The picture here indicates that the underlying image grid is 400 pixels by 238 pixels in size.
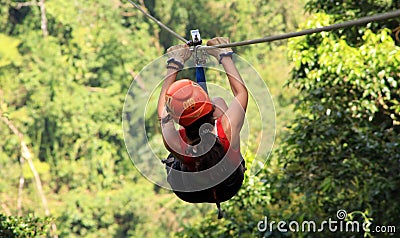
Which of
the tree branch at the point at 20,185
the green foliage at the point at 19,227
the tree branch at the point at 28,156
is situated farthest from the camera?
the tree branch at the point at 28,156

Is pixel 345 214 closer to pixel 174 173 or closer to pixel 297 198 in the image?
pixel 297 198

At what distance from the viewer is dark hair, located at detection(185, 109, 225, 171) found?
10.3ft

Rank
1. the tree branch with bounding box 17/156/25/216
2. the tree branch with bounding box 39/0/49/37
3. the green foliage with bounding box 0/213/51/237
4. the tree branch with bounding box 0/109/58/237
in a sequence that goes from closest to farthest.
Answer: the green foliage with bounding box 0/213/51/237
the tree branch with bounding box 17/156/25/216
the tree branch with bounding box 0/109/58/237
the tree branch with bounding box 39/0/49/37

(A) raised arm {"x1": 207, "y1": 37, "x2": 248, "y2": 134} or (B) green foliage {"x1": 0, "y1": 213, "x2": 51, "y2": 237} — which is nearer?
(A) raised arm {"x1": 207, "y1": 37, "x2": 248, "y2": 134}

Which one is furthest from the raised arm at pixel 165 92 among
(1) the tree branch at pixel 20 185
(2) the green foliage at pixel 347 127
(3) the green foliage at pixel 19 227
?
(1) the tree branch at pixel 20 185

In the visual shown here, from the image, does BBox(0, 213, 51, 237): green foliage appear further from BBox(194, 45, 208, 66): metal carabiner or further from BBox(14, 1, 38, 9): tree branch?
BBox(14, 1, 38, 9): tree branch

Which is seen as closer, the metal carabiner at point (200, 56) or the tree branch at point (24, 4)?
the metal carabiner at point (200, 56)

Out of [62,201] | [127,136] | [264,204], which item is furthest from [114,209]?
[127,136]

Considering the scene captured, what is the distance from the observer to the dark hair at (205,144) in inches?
123

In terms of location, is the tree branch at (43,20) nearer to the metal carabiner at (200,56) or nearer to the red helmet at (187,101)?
the metal carabiner at (200,56)

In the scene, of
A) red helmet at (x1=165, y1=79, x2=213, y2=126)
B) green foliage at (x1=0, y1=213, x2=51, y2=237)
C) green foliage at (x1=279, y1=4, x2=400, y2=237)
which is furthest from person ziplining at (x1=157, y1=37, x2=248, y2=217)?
green foliage at (x1=279, y1=4, x2=400, y2=237)

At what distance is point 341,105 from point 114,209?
9.94 meters

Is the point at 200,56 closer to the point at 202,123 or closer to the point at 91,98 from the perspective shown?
the point at 202,123

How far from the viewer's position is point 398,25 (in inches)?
248
